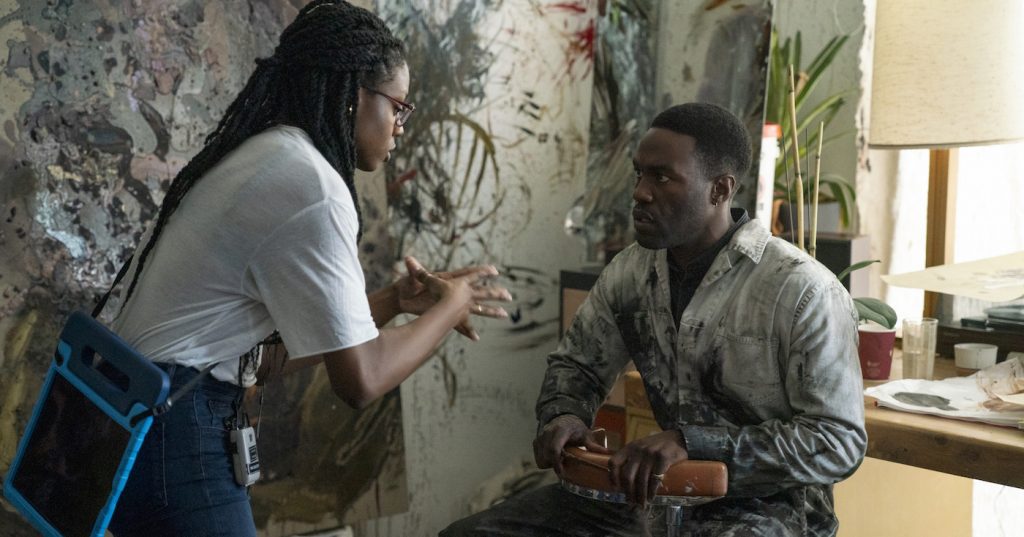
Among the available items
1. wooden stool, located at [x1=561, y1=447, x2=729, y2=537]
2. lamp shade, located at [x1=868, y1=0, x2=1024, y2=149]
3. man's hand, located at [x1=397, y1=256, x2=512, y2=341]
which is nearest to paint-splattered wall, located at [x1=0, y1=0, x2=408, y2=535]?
man's hand, located at [x1=397, y1=256, x2=512, y2=341]

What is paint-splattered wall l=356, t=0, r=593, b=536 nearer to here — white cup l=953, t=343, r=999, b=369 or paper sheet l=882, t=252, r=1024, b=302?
paper sheet l=882, t=252, r=1024, b=302

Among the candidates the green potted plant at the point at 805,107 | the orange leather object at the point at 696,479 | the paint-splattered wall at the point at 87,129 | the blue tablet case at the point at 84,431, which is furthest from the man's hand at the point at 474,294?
Answer: the green potted plant at the point at 805,107

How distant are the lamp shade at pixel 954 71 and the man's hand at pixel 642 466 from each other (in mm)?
1296

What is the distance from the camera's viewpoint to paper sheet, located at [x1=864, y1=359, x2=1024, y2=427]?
2.18 meters

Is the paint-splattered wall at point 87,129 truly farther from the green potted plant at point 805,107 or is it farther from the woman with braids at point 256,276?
the green potted plant at point 805,107

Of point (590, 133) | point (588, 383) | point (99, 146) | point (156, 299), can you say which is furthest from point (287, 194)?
point (590, 133)

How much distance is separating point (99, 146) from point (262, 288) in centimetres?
130

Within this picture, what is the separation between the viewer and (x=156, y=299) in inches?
68.6

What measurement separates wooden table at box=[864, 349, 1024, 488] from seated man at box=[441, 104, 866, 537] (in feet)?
0.55

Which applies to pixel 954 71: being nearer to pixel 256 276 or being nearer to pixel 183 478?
pixel 256 276

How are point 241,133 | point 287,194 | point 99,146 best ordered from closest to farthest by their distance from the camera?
point 287,194 → point 241,133 → point 99,146

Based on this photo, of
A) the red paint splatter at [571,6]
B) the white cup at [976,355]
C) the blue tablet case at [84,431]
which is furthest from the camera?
the red paint splatter at [571,6]

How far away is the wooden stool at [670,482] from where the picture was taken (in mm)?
1854

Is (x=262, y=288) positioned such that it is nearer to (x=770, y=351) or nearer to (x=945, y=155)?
(x=770, y=351)
